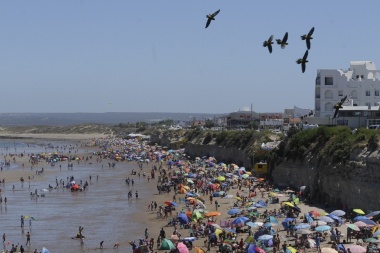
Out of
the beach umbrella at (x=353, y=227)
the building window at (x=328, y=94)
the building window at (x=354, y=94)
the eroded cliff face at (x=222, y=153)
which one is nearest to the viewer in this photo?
the beach umbrella at (x=353, y=227)

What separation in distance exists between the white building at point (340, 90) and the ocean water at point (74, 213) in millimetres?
21534

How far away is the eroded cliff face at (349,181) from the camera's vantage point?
1149 inches

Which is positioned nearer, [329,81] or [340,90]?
[340,90]

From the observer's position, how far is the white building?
2451 inches

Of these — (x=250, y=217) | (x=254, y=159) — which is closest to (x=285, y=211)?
(x=250, y=217)

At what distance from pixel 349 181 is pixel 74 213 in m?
15.6

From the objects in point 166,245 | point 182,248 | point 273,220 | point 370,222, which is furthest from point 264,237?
point 370,222

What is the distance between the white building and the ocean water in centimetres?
2153

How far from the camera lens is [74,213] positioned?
3534 centimetres

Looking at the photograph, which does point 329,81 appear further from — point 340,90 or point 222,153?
point 222,153

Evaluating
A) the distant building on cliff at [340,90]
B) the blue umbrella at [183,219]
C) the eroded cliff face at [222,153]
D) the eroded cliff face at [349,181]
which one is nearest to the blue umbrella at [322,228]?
the eroded cliff face at [349,181]

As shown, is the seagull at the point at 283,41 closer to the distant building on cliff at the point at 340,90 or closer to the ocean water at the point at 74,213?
Result: the ocean water at the point at 74,213

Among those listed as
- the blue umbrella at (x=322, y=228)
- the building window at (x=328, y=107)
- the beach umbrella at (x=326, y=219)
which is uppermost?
the building window at (x=328, y=107)

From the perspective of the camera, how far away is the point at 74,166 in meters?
67.4
